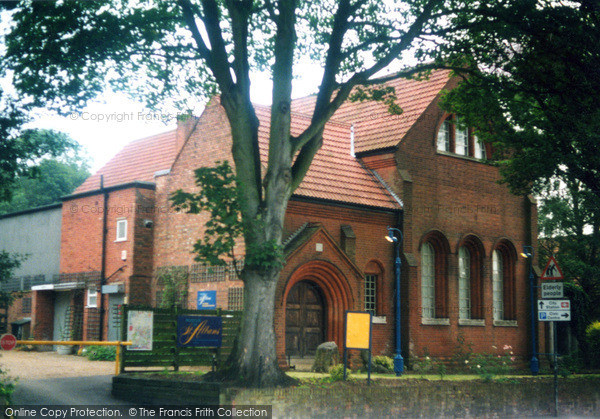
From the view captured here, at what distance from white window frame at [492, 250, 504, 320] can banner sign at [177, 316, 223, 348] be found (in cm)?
1524

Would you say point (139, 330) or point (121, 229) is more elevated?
point (121, 229)

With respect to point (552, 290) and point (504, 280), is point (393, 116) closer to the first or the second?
point (504, 280)

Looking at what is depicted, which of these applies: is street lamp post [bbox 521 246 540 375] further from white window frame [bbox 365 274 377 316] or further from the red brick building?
white window frame [bbox 365 274 377 316]

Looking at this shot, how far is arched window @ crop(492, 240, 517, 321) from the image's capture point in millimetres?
29953

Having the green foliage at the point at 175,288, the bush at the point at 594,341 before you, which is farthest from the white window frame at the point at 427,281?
the green foliage at the point at 175,288

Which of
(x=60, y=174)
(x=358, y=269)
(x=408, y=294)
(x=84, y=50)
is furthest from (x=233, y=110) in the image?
(x=60, y=174)

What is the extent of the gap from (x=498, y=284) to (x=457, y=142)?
240 inches

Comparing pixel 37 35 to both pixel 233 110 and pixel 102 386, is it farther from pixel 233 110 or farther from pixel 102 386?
pixel 102 386

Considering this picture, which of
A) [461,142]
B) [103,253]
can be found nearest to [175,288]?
[103,253]

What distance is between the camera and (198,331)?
17.8m

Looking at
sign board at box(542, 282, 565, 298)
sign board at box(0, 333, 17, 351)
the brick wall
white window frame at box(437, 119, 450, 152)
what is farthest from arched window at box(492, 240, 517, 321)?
sign board at box(0, 333, 17, 351)

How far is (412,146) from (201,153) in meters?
7.73

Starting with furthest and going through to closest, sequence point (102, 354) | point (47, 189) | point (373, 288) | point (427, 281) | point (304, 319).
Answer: point (47, 189) < point (427, 281) < point (102, 354) < point (373, 288) < point (304, 319)

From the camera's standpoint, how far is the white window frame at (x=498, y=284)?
1175 inches
